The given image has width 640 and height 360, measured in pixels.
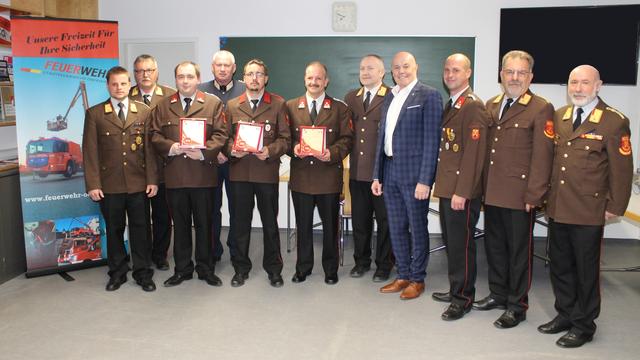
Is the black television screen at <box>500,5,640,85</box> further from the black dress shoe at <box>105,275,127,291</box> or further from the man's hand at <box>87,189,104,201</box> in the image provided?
the black dress shoe at <box>105,275,127,291</box>

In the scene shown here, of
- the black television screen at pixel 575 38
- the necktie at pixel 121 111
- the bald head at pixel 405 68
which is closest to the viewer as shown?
the bald head at pixel 405 68

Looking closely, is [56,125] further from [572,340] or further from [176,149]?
[572,340]

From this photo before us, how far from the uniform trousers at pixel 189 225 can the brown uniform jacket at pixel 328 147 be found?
0.69m

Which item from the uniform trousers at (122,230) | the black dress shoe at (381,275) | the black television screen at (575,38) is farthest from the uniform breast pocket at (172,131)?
the black television screen at (575,38)

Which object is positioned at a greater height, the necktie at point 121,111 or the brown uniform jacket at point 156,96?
the brown uniform jacket at point 156,96

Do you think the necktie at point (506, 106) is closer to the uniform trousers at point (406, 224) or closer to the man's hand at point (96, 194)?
the uniform trousers at point (406, 224)

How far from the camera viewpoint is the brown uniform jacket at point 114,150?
13.0 feet

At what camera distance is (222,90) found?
462cm

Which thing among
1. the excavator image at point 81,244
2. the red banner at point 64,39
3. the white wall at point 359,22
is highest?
the white wall at point 359,22

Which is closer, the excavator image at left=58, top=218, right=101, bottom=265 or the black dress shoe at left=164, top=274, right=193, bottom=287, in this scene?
the black dress shoe at left=164, top=274, right=193, bottom=287

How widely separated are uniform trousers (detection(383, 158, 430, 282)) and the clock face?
2.37 metres

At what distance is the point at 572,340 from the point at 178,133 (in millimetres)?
2883

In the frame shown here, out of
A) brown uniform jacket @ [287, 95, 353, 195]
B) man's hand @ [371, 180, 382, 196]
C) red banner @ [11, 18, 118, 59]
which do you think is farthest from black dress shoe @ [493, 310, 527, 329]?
red banner @ [11, 18, 118, 59]

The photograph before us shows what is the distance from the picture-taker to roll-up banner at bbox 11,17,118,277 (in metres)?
4.28
